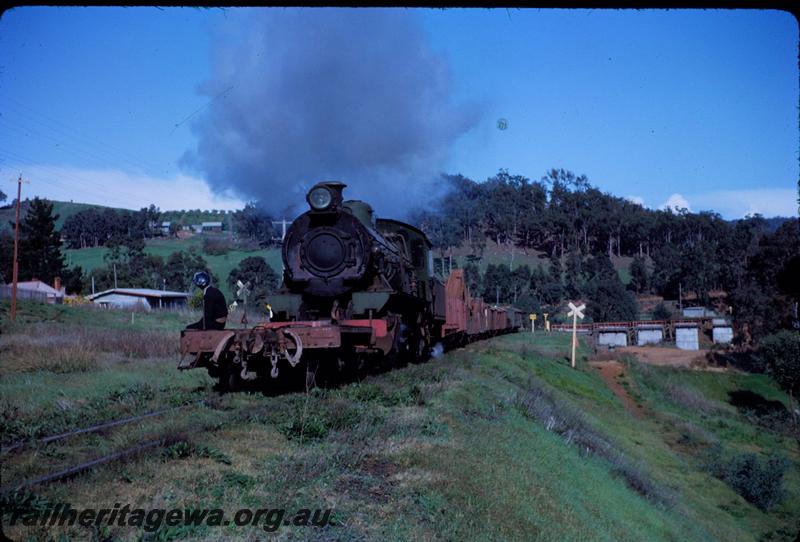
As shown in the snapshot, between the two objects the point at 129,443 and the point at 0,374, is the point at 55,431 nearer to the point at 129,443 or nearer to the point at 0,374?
the point at 129,443

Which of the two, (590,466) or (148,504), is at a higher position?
(148,504)

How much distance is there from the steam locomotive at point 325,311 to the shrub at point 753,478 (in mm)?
15325

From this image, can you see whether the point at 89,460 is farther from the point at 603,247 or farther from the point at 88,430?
the point at 603,247

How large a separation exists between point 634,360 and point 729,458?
64.6 feet

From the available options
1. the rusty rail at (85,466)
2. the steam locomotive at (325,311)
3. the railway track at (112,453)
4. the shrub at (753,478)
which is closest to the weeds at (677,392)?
the shrub at (753,478)

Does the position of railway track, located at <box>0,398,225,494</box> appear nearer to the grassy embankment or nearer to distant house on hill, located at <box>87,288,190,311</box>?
the grassy embankment

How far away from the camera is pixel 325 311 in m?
14.1

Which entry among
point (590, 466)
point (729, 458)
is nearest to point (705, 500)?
→ point (729, 458)

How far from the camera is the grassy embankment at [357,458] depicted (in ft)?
20.2

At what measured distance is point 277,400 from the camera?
11.2 meters

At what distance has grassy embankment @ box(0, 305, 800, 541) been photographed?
6145 millimetres

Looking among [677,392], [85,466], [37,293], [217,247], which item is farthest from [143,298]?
[85,466]

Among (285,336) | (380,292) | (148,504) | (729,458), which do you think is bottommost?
→ (729,458)

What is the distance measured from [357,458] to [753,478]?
2231 centimetres
